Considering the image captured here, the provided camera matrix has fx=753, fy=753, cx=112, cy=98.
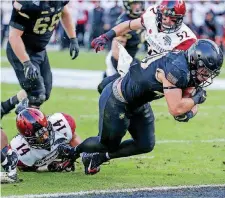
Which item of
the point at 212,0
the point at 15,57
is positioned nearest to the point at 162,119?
the point at 15,57

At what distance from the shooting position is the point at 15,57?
A: 271 inches

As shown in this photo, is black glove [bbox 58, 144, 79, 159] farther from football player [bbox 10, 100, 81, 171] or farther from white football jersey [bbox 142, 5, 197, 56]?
white football jersey [bbox 142, 5, 197, 56]

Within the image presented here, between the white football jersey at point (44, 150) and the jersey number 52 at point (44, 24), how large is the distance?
115cm

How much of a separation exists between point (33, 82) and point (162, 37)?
3.99 ft

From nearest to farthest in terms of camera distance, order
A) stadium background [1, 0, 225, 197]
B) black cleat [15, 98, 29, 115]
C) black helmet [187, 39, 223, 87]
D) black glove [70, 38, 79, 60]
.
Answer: black helmet [187, 39, 223, 87], stadium background [1, 0, 225, 197], black cleat [15, 98, 29, 115], black glove [70, 38, 79, 60]

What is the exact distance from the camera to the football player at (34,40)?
6.55m

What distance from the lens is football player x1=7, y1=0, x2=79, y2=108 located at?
6551mm

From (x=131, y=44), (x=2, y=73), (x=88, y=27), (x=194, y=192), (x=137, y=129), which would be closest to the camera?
(x=194, y=192)

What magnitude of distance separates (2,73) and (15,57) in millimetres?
7105

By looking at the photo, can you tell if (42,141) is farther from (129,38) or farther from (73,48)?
(129,38)

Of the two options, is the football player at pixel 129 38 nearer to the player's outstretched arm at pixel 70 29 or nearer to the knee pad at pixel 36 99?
the player's outstretched arm at pixel 70 29

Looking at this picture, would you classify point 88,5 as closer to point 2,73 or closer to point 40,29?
point 2,73

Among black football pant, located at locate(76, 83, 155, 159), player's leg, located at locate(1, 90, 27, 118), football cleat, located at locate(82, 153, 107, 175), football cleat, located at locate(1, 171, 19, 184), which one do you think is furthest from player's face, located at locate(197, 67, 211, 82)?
player's leg, located at locate(1, 90, 27, 118)

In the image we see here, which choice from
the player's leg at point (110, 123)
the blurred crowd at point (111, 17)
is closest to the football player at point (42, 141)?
the player's leg at point (110, 123)
